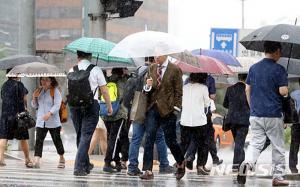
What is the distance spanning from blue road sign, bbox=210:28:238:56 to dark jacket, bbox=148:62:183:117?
1953 centimetres

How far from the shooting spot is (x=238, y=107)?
1211 centimetres

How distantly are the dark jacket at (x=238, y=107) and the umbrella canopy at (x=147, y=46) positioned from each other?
2407 mm

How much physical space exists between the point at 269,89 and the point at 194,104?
240 centimetres

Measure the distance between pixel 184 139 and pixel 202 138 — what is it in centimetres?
49

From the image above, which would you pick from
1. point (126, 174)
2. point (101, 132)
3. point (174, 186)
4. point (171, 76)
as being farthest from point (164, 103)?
point (101, 132)

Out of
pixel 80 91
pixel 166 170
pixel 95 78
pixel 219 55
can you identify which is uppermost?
pixel 219 55

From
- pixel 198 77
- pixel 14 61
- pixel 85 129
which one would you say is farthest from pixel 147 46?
pixel 14 61

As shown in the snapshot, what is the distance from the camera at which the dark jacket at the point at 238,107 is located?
1205cm

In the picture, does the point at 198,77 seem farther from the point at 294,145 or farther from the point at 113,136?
the point at 294,145

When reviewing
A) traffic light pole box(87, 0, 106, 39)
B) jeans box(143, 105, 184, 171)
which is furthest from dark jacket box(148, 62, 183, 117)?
traffic light pole box(87, 0, 106, 39)

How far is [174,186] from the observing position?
29.3 feet

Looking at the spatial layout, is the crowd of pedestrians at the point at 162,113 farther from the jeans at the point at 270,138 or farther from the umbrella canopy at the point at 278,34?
the umbrella canopy at the point at 278,34

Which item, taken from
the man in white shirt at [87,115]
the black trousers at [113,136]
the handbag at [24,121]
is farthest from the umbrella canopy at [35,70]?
the man in white shirt at [87,115]

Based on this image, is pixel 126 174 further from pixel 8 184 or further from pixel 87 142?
pixel 8 184
